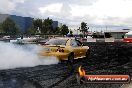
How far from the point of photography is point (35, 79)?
10.5 metres

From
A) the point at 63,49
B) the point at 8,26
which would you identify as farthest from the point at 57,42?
the point at 8,26

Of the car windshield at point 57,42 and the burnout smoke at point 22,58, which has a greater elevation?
the car windshield at point 57,42

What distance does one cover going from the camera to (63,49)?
16375mm

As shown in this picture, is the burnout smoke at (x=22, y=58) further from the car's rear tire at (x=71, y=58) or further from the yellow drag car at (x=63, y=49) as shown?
the car's rear tire at (x=71, y=58)

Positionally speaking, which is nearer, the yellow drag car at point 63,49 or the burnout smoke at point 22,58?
the burnout smoke at point 22,58

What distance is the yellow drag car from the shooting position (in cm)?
1614

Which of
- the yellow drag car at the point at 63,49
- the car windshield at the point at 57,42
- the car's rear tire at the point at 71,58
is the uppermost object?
the car windshield at the point at 57,42

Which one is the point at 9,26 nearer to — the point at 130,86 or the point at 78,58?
the point at 78,58

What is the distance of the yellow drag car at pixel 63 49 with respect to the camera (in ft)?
53.0

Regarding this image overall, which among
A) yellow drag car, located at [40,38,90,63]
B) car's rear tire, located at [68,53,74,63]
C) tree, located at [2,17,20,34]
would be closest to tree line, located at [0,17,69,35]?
tree, located at [2,17,20,34]

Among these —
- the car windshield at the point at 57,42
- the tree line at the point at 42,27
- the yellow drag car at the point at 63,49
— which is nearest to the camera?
the yellow drag car at the point at 63,49

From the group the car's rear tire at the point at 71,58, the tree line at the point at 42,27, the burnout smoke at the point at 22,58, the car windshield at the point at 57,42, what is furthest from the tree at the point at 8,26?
the car's rear tire at the point at 71,58

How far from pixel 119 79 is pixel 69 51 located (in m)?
9.91

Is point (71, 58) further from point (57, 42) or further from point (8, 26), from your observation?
point (8, 26)
